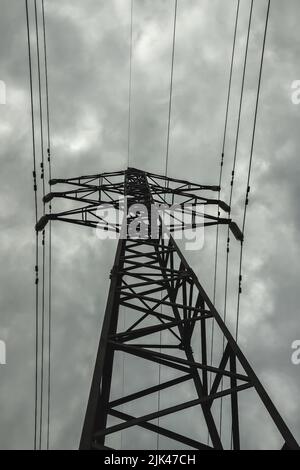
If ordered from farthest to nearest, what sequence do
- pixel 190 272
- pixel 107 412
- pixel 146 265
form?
pixel 146 265 → pixel 190 272 → pixel 107 412

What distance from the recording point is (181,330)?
7.86m

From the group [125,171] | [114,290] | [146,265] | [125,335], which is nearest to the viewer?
[125,335]

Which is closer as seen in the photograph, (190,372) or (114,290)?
(190,372)

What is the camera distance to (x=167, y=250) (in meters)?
9.45

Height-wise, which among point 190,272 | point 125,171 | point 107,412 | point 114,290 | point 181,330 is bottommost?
point 107,412

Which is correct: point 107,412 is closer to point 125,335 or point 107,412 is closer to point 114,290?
point 125,335

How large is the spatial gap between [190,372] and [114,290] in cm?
190

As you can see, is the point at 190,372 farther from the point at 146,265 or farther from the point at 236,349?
the point at 146,265
